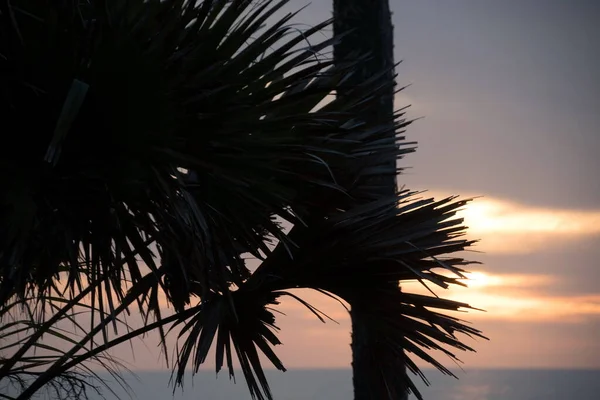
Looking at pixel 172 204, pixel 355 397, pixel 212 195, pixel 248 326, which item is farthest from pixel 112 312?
pixel 355 397

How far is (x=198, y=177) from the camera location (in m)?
4.15

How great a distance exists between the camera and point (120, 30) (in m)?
3.58

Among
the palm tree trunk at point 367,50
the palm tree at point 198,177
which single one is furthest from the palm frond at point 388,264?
the palm tree trunk at point 367,50

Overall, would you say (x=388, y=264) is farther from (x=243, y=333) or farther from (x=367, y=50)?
(x=367, y=50)

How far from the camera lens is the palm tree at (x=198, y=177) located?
3.60m

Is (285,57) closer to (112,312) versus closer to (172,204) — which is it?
(172,204)

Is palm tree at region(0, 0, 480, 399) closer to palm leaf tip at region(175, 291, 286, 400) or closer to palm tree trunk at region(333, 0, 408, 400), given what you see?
palm leaf tip at region(175, 291, 286, 400)

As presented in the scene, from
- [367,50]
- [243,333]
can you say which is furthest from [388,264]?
[367,50]

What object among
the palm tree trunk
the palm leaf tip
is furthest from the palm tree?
the palm tree trunk

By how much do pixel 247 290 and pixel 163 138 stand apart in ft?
3.91

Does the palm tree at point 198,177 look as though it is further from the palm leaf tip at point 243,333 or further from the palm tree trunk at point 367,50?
the palm tree trunk at point 367,50

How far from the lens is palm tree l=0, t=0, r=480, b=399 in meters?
3.60

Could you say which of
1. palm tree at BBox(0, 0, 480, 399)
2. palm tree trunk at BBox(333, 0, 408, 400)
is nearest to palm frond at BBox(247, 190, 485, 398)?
palm tree at BBox(0, 0, 480, 399)

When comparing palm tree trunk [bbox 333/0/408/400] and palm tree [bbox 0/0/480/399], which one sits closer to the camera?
palm tree [bbox 0/0/480/399]
